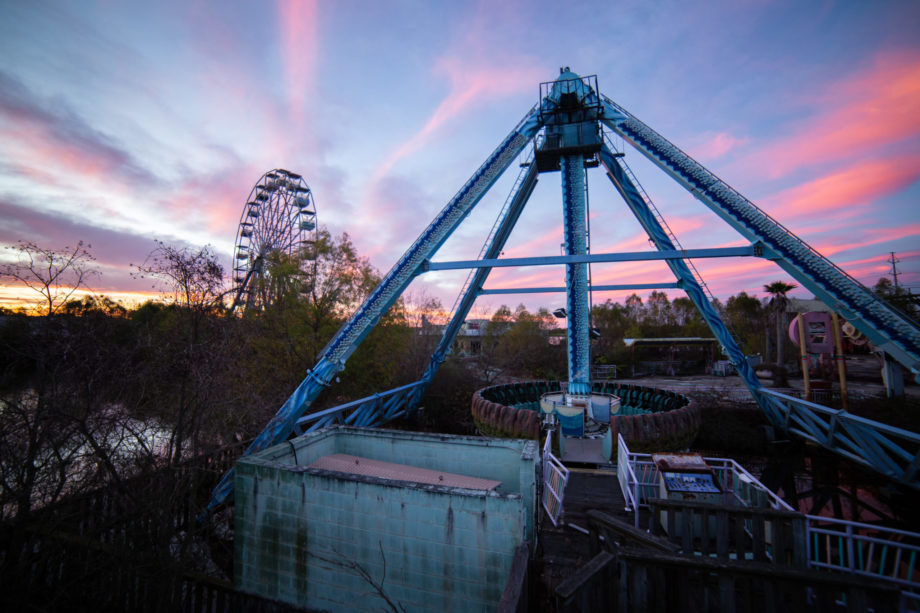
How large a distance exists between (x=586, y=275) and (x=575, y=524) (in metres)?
9.06

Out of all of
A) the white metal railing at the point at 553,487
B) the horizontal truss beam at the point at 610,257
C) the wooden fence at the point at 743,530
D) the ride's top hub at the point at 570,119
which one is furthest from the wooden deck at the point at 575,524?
the ride's top hub at the point at 570,119

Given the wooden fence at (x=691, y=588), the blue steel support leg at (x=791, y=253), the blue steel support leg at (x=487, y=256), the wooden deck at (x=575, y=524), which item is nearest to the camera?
the wooden fence at (x=691, y=588)

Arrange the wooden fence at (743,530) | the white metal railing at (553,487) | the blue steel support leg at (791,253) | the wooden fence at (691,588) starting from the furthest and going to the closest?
the blue steel support leg at (791,253) < the white metal railing at (553,487) < the wooden fence at (743,530) < the wooden fence at (691,588)

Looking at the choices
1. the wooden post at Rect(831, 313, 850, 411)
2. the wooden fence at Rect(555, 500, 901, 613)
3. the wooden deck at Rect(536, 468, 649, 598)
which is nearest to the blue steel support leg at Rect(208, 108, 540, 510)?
the wooden deck at Rect(536, 468, 649, 598)

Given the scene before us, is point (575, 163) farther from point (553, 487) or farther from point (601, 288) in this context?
point (553, 487)

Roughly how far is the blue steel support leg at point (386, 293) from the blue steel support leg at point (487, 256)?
175 centimetres

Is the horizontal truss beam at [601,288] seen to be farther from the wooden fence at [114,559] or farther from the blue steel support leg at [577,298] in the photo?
the wooden fence at [114,559]

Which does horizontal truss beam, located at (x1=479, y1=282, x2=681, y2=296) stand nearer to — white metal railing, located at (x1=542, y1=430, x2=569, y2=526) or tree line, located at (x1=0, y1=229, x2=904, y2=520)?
tree line, located at (x1=0, y1=229, x2=904, y2=520)

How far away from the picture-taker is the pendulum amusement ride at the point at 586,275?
27.4 feet

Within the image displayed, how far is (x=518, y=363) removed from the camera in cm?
3384

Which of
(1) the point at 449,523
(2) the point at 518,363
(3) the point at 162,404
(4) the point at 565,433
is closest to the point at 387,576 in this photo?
(1) the point at 449,523

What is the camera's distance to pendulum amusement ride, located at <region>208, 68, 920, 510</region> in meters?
8.34

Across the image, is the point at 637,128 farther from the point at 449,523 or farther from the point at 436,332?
the point at 436,332

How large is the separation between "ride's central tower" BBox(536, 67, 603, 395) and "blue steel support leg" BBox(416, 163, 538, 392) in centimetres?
130
